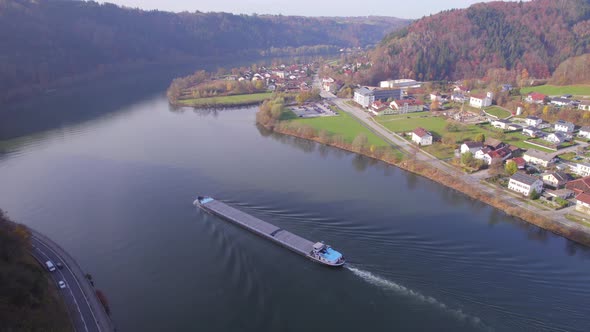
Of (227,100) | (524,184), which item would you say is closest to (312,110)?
(227,100)

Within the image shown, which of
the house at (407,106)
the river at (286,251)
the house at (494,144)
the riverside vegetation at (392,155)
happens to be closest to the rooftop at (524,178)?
the riverside vegetation at (392,155)

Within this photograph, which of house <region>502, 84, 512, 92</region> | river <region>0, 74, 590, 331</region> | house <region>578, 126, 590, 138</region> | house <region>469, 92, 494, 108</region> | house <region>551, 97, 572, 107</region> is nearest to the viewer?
river <region>0, 74, 590, 331</region>

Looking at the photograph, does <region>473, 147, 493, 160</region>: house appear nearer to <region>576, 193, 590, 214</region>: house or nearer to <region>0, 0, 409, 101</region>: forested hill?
<region>576, 193, 590, 214</region>: house

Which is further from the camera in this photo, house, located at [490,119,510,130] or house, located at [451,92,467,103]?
house, located at [451,92,467,103]

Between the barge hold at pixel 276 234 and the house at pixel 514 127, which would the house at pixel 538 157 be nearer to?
the house at pixel 514 127

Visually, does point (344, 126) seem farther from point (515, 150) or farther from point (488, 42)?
point (488, 42)

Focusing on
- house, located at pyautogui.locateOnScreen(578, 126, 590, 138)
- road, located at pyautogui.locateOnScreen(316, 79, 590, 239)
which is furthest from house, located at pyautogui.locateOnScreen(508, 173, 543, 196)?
house, located at pyautogui.locateOnScreen(578, 126, 590, 138)

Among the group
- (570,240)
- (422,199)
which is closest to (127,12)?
(422,199)

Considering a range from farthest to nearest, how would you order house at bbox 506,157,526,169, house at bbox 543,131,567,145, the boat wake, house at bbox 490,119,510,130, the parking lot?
the parking lot, house at bbox 490,119,510,130, house at bbox 543,131,567,145, house at bbox 506,157,526,169, the boat wake
